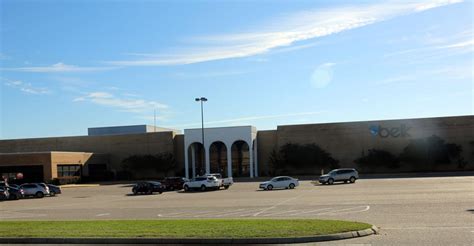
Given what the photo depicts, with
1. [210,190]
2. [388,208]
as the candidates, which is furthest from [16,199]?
[388,208]

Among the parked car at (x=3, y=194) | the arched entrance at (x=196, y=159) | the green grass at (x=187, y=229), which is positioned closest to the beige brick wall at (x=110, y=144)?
the arched entrance at (x=196, y=159)

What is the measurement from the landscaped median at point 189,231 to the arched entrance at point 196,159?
2642 inches

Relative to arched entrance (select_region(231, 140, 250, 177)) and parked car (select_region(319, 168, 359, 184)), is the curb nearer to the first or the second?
parked car (select_region(319, 168, 359, 184))

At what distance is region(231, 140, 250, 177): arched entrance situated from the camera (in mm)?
84312

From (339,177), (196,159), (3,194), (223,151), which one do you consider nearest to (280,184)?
(339,177)

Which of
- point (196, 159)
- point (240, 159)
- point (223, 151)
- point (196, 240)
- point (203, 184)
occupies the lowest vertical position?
point (203, 184)

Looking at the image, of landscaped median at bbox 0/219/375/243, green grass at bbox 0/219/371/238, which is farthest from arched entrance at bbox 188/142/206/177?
landscaped median at bbox 0/219/375/243

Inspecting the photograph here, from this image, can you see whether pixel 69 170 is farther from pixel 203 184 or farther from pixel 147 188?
pixel 203 184

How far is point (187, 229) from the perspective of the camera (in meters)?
15.8

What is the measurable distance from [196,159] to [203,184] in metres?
36.0

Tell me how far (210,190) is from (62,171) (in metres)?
33.6

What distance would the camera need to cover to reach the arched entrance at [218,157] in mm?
85575

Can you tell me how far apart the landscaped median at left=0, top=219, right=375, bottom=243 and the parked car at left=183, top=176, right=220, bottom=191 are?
3295 cm

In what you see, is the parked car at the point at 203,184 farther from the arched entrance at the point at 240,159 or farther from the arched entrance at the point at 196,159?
the arched entrance at the point at 196,159
